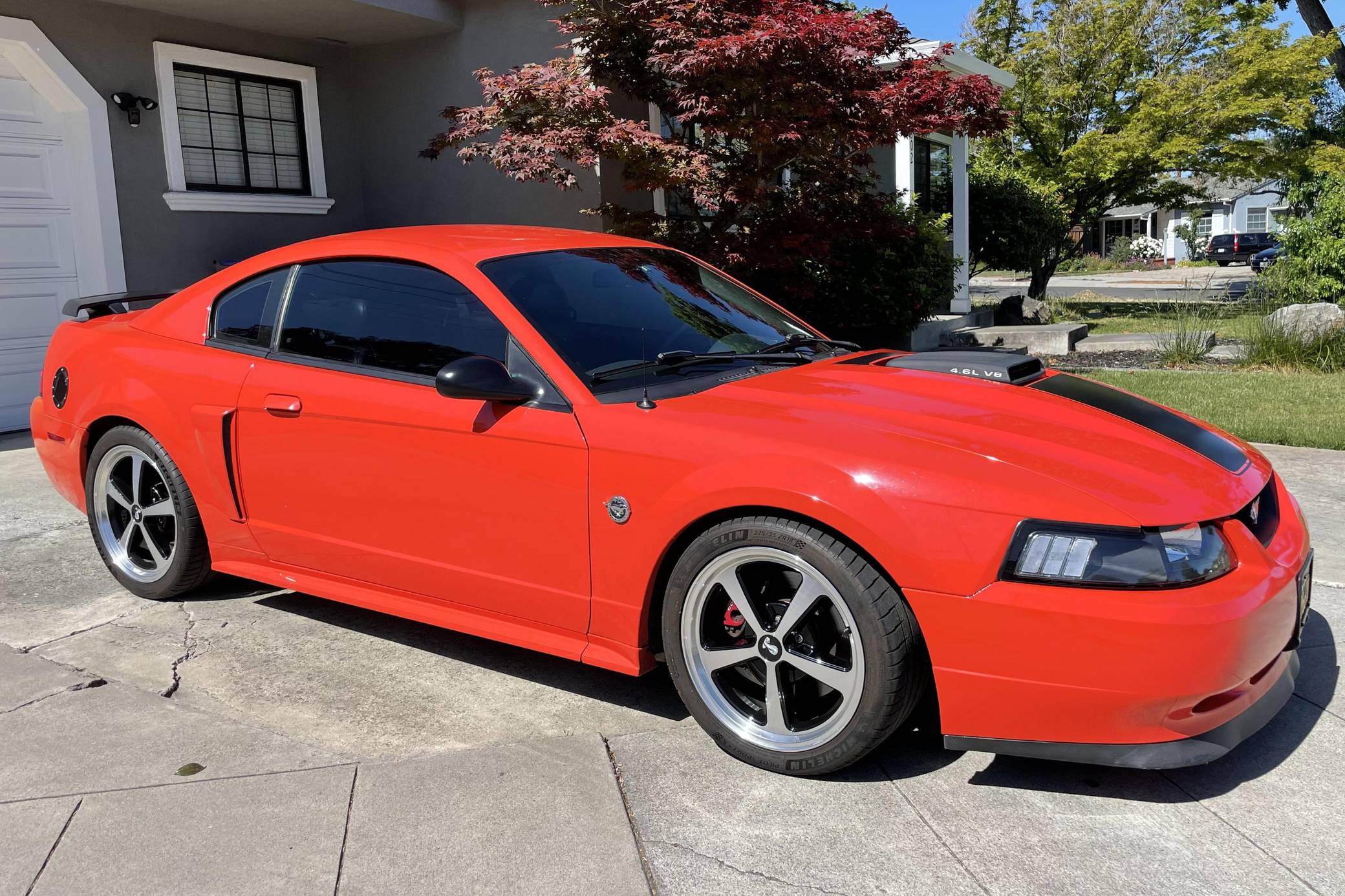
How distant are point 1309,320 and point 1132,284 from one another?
23.3 m

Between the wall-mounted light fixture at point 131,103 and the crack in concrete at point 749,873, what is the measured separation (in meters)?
8.59

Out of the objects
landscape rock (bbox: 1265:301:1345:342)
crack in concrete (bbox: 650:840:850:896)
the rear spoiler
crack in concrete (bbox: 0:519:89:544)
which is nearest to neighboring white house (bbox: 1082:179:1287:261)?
landscape rock (bbox: 1265:301:1345:342)

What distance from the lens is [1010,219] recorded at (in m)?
19.0

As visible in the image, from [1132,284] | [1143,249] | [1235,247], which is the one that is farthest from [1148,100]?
[1235,247]

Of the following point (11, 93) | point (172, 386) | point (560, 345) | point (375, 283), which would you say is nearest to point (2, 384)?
point (11, 93)

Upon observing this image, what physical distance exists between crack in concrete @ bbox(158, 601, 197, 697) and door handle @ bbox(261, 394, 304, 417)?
3.16 feet

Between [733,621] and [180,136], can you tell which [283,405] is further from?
[180,136]

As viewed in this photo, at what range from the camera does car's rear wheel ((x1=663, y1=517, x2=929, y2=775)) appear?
9.35 ft

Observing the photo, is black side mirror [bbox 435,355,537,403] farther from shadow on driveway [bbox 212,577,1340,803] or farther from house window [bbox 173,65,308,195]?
house window [bbox 173,65,308,195]

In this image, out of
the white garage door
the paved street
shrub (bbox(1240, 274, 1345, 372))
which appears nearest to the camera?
the white garage door

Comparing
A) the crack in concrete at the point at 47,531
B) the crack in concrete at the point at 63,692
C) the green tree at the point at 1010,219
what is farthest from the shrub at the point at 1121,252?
the crack in concrete at the point at 63,692

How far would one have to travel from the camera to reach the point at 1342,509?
18.0 ft

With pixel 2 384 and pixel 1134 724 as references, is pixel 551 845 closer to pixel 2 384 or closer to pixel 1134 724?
pixel 1134 724

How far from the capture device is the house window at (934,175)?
1865cm
